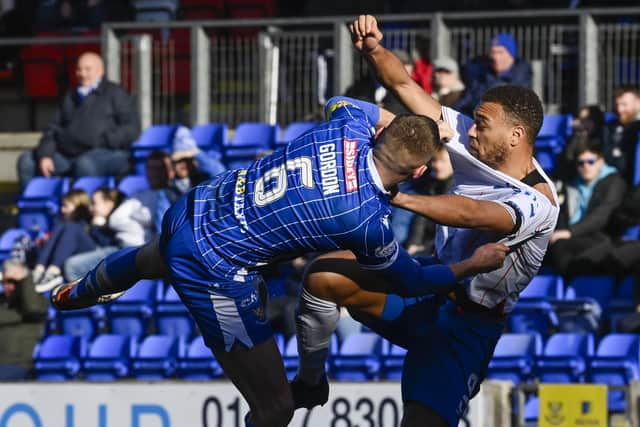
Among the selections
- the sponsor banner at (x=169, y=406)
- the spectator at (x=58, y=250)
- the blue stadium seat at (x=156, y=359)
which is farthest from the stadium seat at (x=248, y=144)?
the sponsor banner at (x=169, y=406)

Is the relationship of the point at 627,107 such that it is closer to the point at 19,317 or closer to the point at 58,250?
the point at 58,250

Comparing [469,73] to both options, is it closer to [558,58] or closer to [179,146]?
[558,58]

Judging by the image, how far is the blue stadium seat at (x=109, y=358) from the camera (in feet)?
38.5

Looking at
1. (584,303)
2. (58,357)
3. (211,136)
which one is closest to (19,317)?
(58,357)

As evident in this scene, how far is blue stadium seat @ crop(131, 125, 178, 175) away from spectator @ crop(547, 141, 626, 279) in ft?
12.6

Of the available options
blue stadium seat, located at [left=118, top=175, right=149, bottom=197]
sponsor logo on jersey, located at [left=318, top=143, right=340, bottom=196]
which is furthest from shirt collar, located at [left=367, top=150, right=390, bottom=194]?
blue stadium seat, located at [left=118, top=175, right=149, bottom=197]

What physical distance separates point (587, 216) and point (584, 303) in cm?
67

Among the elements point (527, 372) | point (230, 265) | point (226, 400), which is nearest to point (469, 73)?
point (527, 372)

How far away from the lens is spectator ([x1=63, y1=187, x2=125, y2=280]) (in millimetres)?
12305

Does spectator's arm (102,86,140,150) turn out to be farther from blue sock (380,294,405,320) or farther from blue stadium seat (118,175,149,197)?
blue sock (380,294,405,320)

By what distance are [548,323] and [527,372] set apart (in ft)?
2.04

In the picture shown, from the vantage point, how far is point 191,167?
12500mm

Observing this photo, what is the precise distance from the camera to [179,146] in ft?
41.5

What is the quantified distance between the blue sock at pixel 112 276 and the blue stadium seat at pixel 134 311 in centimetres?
503
